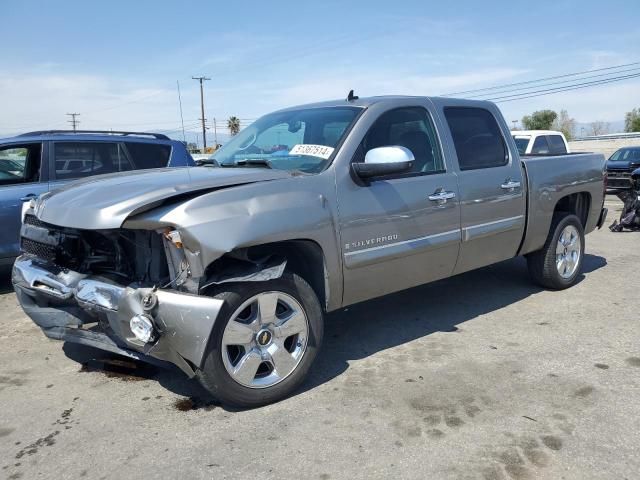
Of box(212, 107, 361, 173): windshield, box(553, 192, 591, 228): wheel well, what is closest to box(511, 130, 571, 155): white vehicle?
box(553, 192, 591, 228): wheel well

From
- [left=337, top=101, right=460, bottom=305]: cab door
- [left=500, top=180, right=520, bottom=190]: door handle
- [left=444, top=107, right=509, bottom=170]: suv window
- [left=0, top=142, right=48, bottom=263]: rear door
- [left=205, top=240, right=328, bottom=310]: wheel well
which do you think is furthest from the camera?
[left=0, top=142, right=48, bottom=263]: rear door

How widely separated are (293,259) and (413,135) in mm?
1475

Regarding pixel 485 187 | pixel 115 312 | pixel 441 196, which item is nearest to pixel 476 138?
pixel 485 187

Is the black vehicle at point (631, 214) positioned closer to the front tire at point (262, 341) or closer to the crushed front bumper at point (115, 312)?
the front tire at point (262, 341)

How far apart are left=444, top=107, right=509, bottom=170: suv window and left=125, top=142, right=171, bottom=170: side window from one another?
13.0 feet

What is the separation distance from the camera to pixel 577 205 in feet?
20.1

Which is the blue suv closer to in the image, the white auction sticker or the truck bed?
the white auction sticker

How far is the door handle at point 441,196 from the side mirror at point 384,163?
22.3 inches

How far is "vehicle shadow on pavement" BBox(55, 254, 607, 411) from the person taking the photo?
3.83 m

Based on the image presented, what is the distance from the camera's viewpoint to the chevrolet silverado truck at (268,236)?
3.06 meters

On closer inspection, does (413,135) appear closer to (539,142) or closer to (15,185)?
(15,185)

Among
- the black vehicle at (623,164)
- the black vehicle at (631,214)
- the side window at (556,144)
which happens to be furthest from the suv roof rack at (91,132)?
the black vehicle at (623,164)

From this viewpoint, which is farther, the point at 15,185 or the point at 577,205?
the point at 15,185

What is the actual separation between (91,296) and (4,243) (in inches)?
141
